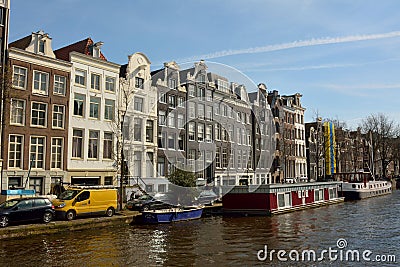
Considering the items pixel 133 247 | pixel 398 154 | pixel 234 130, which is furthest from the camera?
pixel 398 154

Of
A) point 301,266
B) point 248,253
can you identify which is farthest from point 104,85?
point 301,266

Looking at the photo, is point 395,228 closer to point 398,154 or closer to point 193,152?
point 193,152

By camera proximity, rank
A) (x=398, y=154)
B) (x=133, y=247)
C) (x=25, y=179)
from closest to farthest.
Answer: (x=133, y=247) → (x=25, y=179) → (x=398, y=154)

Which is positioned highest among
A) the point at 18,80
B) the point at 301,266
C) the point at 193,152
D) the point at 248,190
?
the point at 18,80

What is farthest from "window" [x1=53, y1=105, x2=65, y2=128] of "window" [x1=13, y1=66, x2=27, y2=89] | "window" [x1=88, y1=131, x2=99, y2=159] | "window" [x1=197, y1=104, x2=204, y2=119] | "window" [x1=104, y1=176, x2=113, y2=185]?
"window" [x1=197, y1=104, x2=204, y2=119]

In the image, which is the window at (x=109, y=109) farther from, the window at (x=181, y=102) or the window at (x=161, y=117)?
the window at (x=181, y=102)

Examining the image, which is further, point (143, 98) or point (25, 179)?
point (143, 98)

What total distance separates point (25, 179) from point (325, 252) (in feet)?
81.2

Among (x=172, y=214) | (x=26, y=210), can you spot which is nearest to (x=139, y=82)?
(x=172, y=214)

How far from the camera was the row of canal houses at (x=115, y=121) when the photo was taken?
33.8 m

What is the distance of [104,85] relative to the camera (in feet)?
134

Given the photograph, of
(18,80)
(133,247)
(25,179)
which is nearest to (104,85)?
(18,80)

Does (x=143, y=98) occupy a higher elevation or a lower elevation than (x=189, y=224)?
higher

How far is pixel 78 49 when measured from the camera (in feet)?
Result: 136
